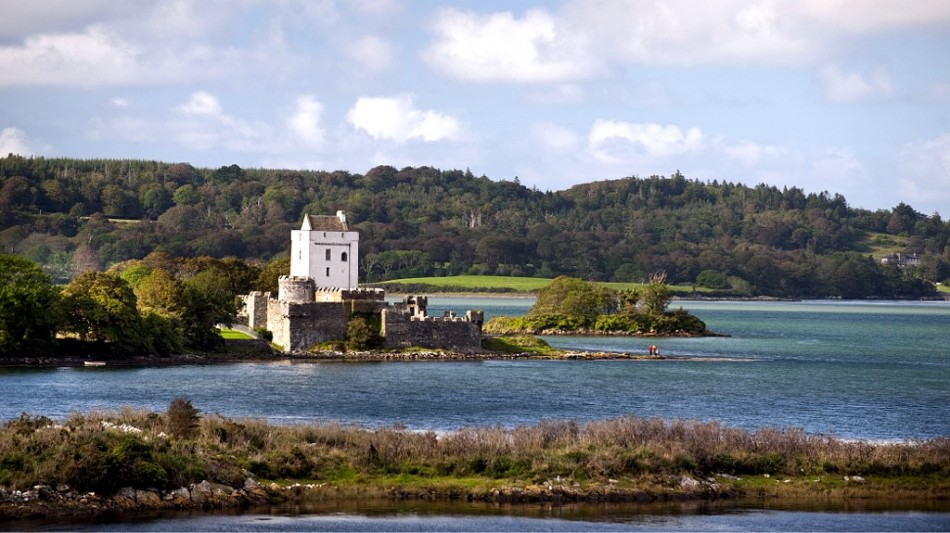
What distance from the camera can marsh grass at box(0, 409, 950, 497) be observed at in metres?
30.4

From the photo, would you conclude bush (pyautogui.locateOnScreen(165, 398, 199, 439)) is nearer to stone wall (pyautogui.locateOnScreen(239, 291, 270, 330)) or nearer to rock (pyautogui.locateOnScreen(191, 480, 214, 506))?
rock (pyautogui.locateOnScreen(191, 480, 214, 506))

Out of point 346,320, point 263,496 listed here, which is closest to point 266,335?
point 346,320

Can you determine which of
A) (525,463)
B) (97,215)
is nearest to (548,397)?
(525,463)

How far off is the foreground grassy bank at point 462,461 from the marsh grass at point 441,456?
0.04 metres

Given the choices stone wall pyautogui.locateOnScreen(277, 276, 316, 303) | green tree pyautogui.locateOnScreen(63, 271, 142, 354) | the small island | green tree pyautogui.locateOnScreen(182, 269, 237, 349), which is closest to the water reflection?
green tree pyautogui.locateOnScreen(63, 271, 142, 354)

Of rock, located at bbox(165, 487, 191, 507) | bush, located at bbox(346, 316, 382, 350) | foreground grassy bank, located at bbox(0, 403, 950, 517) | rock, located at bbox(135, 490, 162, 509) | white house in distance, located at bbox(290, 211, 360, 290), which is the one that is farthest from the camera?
white house in distance, located at bbox(290, 211, 360, 290)

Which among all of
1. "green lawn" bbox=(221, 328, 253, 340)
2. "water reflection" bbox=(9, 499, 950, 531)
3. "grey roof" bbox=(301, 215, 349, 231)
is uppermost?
"grey roof" bbox=(301, 215, 349, 231)

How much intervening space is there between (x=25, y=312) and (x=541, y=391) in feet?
74.8

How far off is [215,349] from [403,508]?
4024cm

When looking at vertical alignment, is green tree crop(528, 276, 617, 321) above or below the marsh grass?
above

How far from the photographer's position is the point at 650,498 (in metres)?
31.8

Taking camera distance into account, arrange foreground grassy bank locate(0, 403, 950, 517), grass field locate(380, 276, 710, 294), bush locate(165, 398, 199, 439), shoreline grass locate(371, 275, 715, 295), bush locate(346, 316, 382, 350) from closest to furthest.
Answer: foreground grassy bank locate(0, 403, 950, 517) → bush locate(165, 398, 199, 439) → bush locate(346, 316, 382, 350) → shoreline grass locate(371, 275, 715, 295) → grass field locate(380, 276, 710, 294)

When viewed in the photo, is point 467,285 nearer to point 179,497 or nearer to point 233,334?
point 233,334

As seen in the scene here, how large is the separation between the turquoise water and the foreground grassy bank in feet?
21.6
